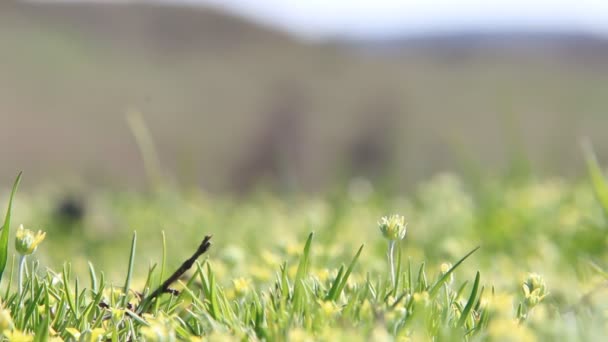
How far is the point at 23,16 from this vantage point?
18812 mm

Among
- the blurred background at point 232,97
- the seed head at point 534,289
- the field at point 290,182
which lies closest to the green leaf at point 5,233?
the field at point 290,182

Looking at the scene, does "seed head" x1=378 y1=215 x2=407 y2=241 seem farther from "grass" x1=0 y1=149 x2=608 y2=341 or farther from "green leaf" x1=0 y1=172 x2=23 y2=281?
"green leaf" x1=0 y1=172 x2=23 y2=281

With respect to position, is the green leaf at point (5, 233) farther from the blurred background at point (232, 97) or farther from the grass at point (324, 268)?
the blurred background at point (232, 97)

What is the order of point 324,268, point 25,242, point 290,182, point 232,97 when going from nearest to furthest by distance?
point 25,242, point 324,268, point 290,182, point 232,97

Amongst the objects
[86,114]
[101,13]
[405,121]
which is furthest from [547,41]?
[86,114]

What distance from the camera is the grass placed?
1.06 meters

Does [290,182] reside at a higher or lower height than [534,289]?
lower

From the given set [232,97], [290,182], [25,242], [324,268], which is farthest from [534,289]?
[232,97]

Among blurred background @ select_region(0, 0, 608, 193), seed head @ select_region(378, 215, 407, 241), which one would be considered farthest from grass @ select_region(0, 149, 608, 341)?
blurred background @ select_region(0, 0, 608, 193)

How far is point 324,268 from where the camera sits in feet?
5.41

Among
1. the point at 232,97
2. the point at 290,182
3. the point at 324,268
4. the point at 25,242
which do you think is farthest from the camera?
the point at 232,97

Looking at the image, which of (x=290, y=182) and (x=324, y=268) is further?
(x=290, y=182)

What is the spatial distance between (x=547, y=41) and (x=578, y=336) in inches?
1062

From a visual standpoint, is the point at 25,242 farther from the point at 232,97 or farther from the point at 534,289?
the point at 232,97
